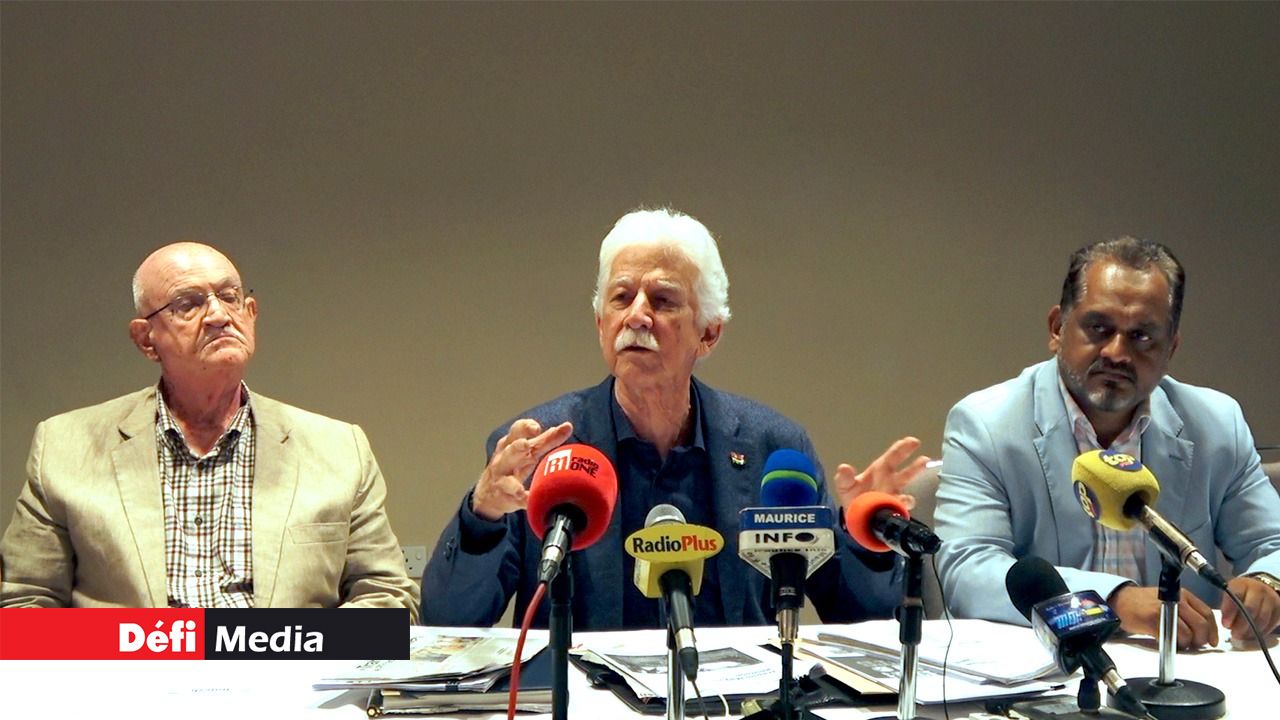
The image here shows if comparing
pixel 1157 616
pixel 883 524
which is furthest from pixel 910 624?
pixel 1157 616

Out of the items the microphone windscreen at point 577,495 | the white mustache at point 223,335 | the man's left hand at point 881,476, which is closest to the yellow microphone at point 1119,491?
the man's left hand at point 881,476

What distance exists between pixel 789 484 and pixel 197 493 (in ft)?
5.55

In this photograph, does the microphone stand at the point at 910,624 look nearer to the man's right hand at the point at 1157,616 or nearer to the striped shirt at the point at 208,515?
the man's right hand at the point at 1157,616

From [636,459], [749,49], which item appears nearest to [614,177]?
[749,49]

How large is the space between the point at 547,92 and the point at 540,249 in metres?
0.56

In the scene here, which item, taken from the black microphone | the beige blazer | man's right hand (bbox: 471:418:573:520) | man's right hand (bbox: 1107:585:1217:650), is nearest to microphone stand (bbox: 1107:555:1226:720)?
the black microphone

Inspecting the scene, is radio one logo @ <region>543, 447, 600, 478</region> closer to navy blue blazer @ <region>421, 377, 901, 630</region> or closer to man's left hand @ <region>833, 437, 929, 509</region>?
man's left hand @ <region>833, 437, 929, 509</region>

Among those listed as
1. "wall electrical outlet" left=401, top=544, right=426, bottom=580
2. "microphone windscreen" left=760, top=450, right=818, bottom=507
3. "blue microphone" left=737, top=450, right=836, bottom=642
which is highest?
"wall electrical outlet" left=401, top=544, right=426, bottom=580

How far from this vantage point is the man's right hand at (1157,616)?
2098 mm

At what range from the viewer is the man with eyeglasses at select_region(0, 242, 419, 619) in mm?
2609

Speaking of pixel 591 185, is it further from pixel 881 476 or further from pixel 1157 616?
pixel 1157 616

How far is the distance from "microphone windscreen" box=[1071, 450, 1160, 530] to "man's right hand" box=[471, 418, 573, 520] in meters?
0.83

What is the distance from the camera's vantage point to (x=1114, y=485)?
1741 millimetres

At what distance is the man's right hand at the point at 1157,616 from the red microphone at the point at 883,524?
2.80ft
